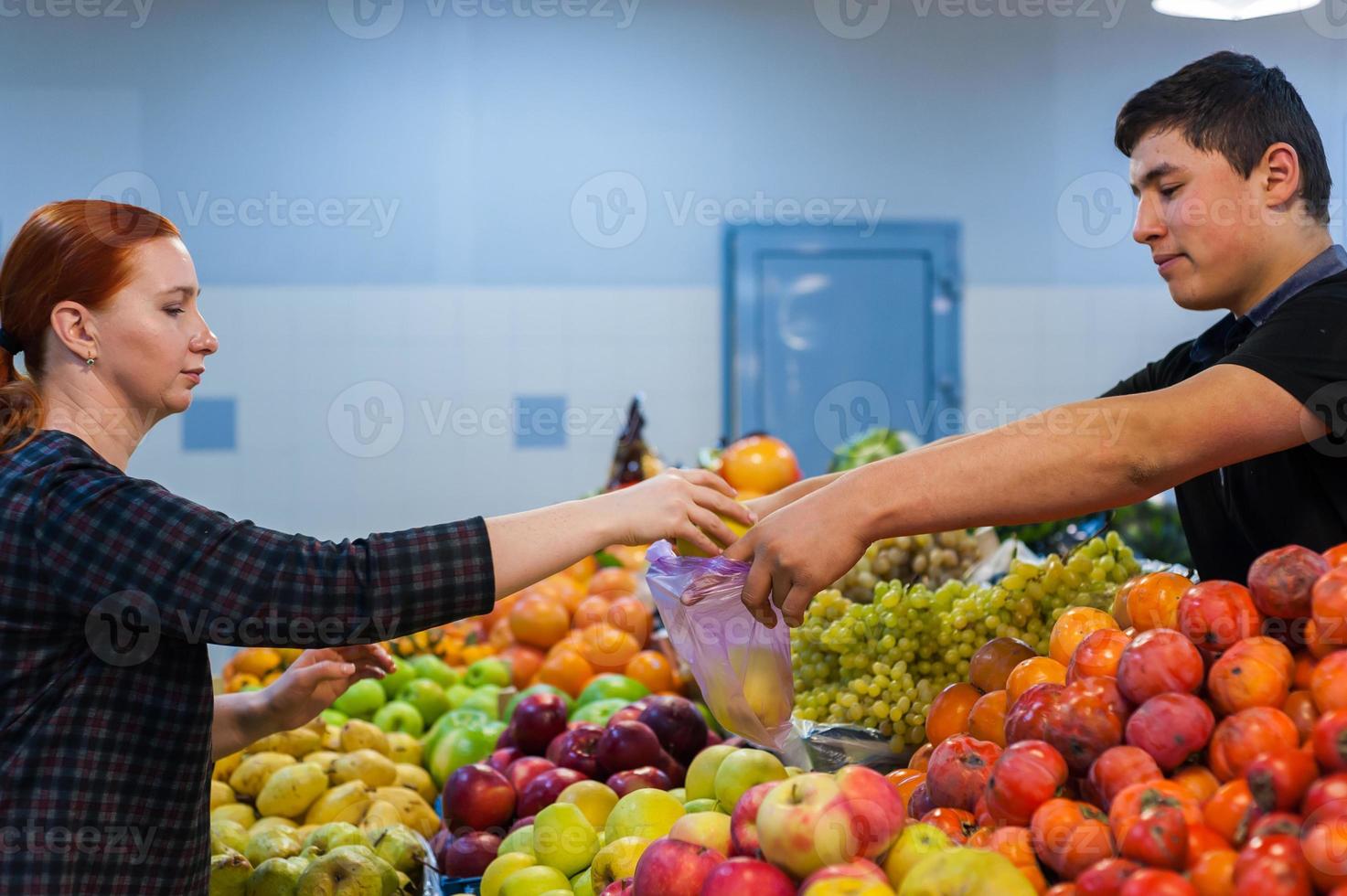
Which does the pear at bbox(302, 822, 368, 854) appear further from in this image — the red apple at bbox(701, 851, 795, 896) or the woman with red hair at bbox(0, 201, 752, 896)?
the red apple at bbox(701, 851, 795, 896)

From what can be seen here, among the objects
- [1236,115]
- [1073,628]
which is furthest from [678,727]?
[1236,115]

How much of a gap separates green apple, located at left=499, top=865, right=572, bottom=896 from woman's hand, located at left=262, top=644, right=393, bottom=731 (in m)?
0.37

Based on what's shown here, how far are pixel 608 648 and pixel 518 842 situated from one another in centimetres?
99

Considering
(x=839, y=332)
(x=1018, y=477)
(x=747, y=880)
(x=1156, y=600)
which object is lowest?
(x=747, y=880)

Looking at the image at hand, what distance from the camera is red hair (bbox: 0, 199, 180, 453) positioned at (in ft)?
4.64

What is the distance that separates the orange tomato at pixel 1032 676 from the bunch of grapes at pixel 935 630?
1.29ft

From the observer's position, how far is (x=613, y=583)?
3146 mm

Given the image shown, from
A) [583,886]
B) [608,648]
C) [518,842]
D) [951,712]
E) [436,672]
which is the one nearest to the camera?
[951,712]

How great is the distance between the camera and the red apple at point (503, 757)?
85.1 inches

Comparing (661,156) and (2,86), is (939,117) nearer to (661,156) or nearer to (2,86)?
(661,156)

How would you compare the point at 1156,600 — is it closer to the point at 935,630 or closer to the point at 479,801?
the point at 935,630

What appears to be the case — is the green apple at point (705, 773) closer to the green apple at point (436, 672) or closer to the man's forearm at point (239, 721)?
the man's forearm at point (239, 721)

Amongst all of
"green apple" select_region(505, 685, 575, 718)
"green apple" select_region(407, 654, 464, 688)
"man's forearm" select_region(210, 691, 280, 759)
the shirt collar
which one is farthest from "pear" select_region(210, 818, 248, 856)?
the shirt collar

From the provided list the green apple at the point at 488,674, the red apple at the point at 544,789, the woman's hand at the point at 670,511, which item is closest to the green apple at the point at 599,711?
the red apple at the point at 544,789
